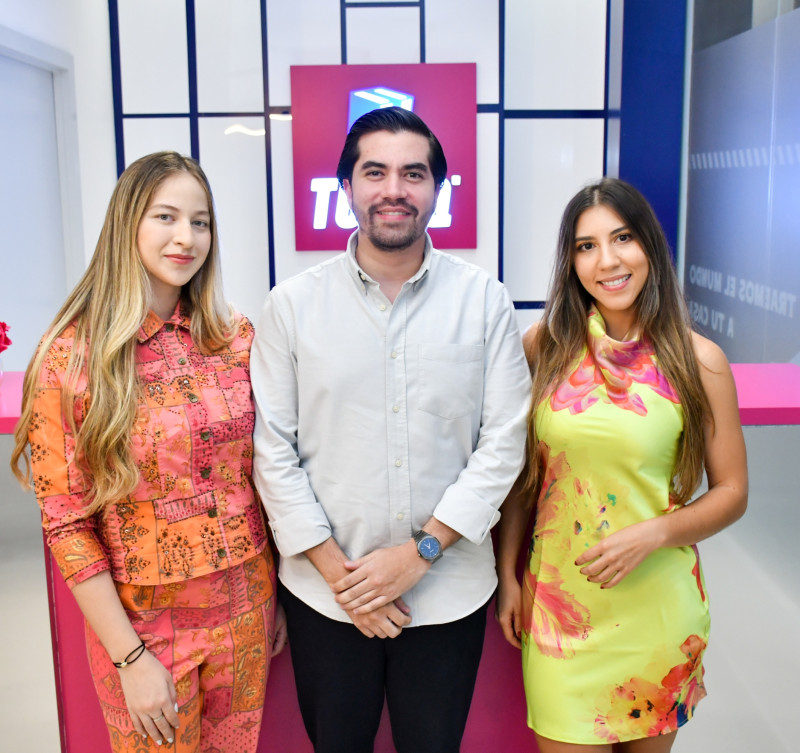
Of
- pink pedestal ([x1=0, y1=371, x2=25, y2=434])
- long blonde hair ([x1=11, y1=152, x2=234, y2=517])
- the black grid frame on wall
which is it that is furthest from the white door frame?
long blonde hair ([x1=11, y1=152, x2=234, y2=517])

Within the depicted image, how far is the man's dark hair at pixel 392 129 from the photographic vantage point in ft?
5.45

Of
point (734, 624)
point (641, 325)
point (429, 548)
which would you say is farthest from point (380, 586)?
point (734, 624)

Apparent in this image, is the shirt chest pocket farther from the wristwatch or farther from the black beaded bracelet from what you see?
the black beaded bracelet

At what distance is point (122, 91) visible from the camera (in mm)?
5016

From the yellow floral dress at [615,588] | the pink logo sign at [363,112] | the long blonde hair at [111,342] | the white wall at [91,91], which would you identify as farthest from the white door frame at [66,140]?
the yellow floral dress at [615,588]

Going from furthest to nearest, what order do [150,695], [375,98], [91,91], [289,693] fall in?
[91,91] → [375,98] → [289,693] → [150,695]

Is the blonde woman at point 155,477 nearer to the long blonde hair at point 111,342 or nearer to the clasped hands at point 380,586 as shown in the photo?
the long blonde hair at point 111,342

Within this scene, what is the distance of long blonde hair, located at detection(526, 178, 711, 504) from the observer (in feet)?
5.19

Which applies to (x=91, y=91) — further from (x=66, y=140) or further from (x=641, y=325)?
(x=641, y=325)

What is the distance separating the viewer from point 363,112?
16.2ft

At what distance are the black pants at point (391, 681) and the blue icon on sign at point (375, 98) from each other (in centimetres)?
384

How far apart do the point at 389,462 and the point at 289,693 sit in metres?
0.68

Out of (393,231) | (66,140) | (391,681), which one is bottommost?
(391,681)

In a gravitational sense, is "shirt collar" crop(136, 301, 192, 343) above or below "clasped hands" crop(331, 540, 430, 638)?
above
